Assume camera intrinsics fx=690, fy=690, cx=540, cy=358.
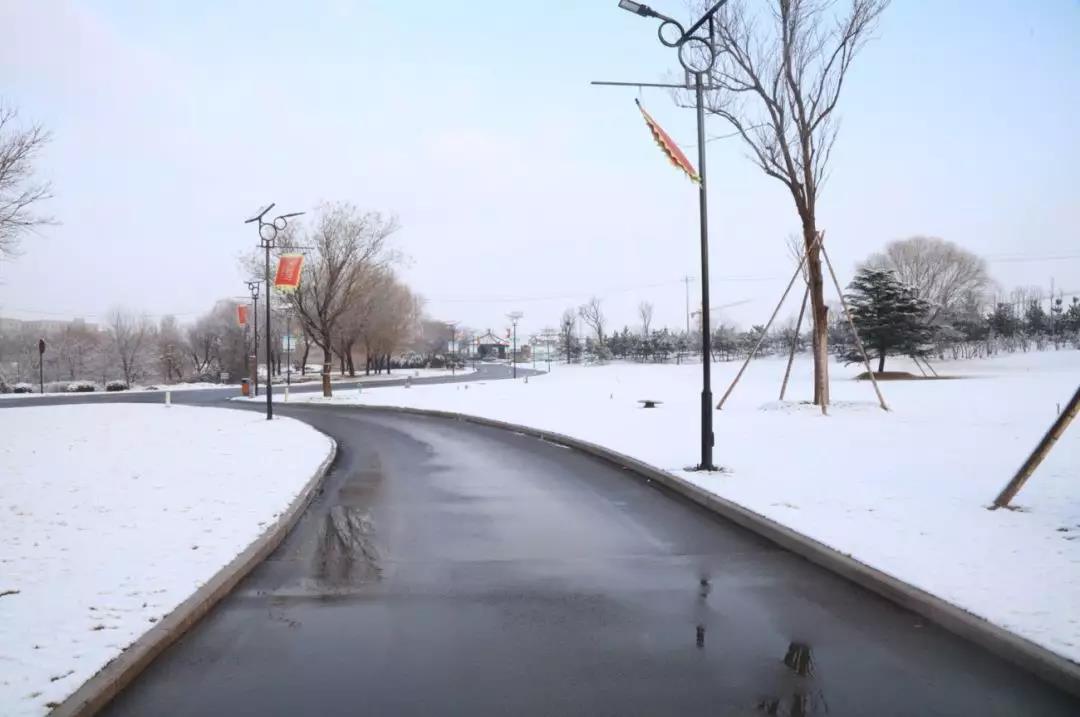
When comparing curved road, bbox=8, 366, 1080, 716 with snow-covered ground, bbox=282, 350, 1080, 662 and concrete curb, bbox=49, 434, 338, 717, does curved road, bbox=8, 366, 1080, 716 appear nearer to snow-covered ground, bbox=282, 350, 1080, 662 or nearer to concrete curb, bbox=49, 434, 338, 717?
concrete curb, bbox=49, 434, 338, 717

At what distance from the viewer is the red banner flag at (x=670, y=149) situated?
34.0ft

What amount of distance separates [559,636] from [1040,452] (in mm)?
5554

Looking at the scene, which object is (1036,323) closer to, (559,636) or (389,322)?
(389,322)

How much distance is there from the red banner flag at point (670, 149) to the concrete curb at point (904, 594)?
456 centimetres

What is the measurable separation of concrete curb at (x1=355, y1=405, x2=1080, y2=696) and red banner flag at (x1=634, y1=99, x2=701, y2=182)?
4.56 metres

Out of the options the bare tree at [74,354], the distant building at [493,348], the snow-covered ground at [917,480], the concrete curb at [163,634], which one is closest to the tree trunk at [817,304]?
the snow-covered ground at [917,480]

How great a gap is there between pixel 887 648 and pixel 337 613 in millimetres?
3679

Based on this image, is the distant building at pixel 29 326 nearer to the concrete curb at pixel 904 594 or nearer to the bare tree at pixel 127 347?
the bare tree at pixel 127 347

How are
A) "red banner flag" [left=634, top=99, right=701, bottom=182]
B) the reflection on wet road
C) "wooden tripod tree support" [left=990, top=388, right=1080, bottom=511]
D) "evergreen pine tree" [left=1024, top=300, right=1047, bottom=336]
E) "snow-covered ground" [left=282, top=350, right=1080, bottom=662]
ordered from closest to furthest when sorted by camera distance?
1. the reflection on wet road
2. "snow-covered ground" [left=282, top=350, right=1080, bottom=662]
3. "wooden tripod tree support" [left=990, top=388, right=1080, bottom=511]
4. "red banner flag" [left=634, top=99, right=701, bottom=182]
5. "evergreen pine tree" [left=1024, top=300, right=1047, bottom=336]

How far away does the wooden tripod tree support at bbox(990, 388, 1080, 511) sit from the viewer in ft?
22.3

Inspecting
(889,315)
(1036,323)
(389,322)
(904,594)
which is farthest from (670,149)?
(389,322)

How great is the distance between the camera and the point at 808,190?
19750 mm

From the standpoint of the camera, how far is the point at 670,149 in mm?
10477

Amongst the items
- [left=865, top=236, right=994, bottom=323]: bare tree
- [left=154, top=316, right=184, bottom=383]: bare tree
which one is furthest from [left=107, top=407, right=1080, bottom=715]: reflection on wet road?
[left=154, top=316, right=184, bottom=383]: bare tree
